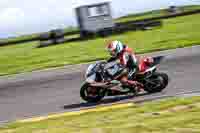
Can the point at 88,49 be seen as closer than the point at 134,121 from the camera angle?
No

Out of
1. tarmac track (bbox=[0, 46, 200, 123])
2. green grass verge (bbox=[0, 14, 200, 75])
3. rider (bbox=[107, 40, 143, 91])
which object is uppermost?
rider (bbox=[107, 40, 143, 91])

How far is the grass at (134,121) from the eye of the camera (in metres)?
7.71

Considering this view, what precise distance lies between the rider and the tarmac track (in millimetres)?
537

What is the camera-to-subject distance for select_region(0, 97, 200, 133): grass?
7711mm

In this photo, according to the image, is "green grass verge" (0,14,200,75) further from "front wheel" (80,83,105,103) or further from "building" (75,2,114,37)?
"front wheel" (80,83,105,103)

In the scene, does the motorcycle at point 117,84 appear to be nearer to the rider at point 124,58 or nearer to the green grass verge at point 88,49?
the rider at point 124,58

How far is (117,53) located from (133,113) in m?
2.72

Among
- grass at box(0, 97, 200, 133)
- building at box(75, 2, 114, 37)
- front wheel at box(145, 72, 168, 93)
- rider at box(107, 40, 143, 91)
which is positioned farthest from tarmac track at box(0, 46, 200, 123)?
building at box(75, 2, 114, 37)

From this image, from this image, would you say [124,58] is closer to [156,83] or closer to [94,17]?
[156,83]

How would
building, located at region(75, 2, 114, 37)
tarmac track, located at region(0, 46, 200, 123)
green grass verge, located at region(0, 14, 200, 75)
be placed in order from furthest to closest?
building, located at region(75, 2, 114, 37), green grass verge, located at region(0, 14, 200, 75), tarmac track, located at region(0, 46, 200, 123)

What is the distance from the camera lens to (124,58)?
1189 cm

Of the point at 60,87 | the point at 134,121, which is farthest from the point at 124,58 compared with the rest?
the point at 60,87

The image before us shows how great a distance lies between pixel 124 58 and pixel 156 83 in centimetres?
116

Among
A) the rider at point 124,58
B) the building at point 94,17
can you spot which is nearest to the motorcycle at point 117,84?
the rider at point 124,58
